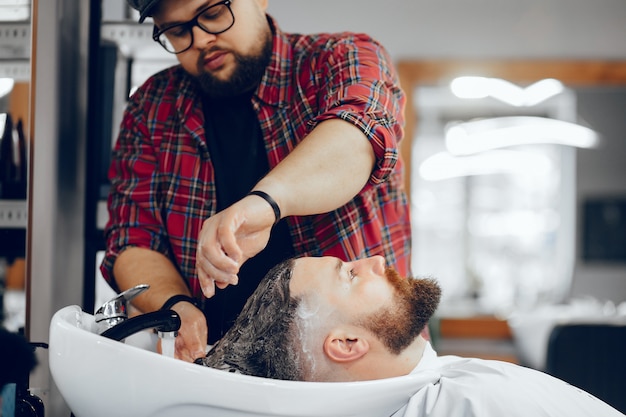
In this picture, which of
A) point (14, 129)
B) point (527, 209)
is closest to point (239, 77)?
point (14, 129)

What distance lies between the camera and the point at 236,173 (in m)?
1.45

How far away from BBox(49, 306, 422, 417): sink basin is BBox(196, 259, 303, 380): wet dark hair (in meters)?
0.24

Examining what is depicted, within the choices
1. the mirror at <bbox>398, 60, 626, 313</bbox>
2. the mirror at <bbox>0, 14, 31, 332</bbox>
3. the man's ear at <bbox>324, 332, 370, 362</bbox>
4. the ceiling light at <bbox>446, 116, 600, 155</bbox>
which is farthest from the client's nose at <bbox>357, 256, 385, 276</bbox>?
the ceiling light at <bbox>446, 116, 600, 155</bbox>

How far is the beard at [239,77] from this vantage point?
1387mm

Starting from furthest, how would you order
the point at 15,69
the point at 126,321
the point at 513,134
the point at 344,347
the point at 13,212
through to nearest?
the point at 513,134 → the point at 15,69 → the point at 13,212 → the point at 344,347 → the point at 126,321

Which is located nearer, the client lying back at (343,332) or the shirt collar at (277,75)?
the client lying back at (343,332)

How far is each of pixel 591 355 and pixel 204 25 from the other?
2.33 meters

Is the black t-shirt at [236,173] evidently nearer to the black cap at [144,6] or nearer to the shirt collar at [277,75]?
the shirt collar at [277,75]

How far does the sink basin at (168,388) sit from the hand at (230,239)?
0.52 ft

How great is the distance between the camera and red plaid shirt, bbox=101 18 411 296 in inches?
54.4

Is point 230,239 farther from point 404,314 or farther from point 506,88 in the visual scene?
point 506,88

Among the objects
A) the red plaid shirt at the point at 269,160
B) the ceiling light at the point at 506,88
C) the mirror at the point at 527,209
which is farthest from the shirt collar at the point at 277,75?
the ceiling light at the point at 506,88

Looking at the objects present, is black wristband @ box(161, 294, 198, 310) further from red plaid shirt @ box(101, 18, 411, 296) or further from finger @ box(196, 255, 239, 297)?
finger @ box(196, 255, 239, 297)

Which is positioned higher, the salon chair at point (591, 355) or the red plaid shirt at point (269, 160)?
the red plaid shirt at point (269, 160)
